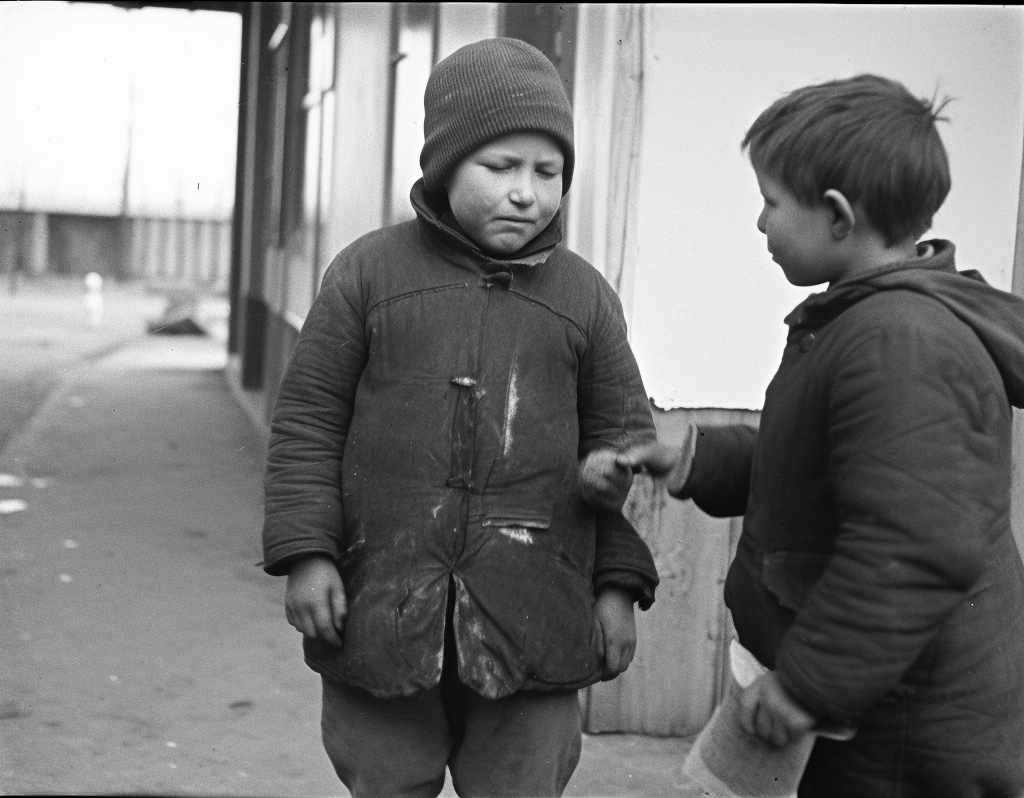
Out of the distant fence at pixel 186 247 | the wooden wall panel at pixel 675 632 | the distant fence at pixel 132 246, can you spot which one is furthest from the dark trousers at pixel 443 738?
the distant fence at pixel 186 247

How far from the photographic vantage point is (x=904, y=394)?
1605 millimetres

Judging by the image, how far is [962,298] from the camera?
1689 mm

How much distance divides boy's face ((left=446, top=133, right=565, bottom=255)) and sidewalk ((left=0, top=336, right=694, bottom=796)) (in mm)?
1760

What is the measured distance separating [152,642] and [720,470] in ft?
9.60

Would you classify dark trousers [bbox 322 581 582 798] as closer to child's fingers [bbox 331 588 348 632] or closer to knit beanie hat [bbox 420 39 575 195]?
child's fingers [bbox 331 588 348 632]

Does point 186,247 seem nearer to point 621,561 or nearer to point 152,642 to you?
point 152,642

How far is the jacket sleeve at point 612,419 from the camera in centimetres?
216

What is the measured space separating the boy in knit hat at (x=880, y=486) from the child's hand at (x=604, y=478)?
0.21 meters

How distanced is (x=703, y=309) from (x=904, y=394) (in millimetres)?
1812

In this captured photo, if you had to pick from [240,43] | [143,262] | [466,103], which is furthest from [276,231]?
[143,262]

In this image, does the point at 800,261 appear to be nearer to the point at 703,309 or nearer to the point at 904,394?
the point at 904,394

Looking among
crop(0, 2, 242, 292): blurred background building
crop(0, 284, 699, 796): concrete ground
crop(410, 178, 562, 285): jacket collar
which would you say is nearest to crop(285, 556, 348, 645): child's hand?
crop(410, 178, 562, 285): jacket collar

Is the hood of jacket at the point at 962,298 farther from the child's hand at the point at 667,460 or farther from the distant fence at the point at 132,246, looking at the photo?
the distant fence at the point at 132,246

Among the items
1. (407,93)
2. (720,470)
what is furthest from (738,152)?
(407,93)
